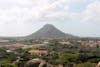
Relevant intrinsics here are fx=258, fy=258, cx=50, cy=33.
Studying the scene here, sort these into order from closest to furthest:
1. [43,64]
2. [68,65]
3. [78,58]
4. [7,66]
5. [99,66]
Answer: [99,66] → [7,66] → [43,64] → [68,65] → [78,58]

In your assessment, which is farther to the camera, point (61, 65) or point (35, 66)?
point (61, 65)

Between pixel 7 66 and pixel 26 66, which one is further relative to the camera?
pixel 26 66

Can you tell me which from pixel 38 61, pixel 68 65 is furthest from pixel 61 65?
pixel 38 61

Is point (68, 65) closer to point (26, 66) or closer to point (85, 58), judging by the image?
point (26, 66)

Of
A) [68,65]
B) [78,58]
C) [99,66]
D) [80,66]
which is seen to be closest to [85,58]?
[78,58]

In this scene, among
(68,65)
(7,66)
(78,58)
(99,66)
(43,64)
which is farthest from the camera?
(78,58)

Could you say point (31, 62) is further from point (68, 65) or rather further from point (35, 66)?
point (68, 65)

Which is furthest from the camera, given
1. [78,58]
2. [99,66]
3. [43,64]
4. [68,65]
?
[78,58]

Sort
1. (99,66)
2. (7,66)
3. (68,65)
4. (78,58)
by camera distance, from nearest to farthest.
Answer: (99,66), (7,66), (68,65), (78,58)
